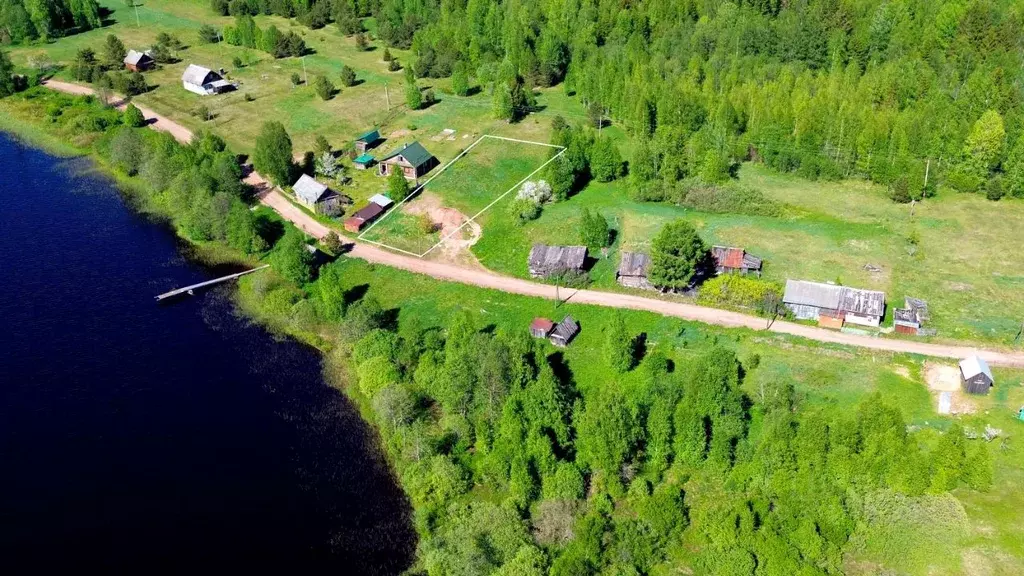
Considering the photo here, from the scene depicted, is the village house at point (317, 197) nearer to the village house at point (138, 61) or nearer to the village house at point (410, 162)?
the village house at point (410, 162)

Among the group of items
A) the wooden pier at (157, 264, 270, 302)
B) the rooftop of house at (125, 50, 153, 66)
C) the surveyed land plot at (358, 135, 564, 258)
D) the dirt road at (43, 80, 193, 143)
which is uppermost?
the rooftop of house at (125, 50, 153, 66)

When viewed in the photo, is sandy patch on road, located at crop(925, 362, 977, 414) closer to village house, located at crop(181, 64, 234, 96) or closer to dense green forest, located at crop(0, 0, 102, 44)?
village house, located at crop(181, 64, 234, 96)

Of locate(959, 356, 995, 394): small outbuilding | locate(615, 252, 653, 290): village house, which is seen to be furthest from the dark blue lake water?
locate(959, 356, 995, 394): small outbuilding

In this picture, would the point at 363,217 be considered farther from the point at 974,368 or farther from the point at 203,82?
the point at 974,368

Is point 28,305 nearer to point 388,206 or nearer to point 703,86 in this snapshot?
point 388,206

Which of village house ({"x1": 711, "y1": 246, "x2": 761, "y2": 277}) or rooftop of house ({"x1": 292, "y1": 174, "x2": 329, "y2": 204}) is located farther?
rooftop of house ({"x1": 292, "y1": 174, "x2": 329, "y2": 204})

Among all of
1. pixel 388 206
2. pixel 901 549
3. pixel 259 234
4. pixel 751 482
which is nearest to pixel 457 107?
pixel 388 206

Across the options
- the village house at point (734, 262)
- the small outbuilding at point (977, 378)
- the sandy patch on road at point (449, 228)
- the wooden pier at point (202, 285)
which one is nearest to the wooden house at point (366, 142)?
the sandy patch on road at point (449, 228)
